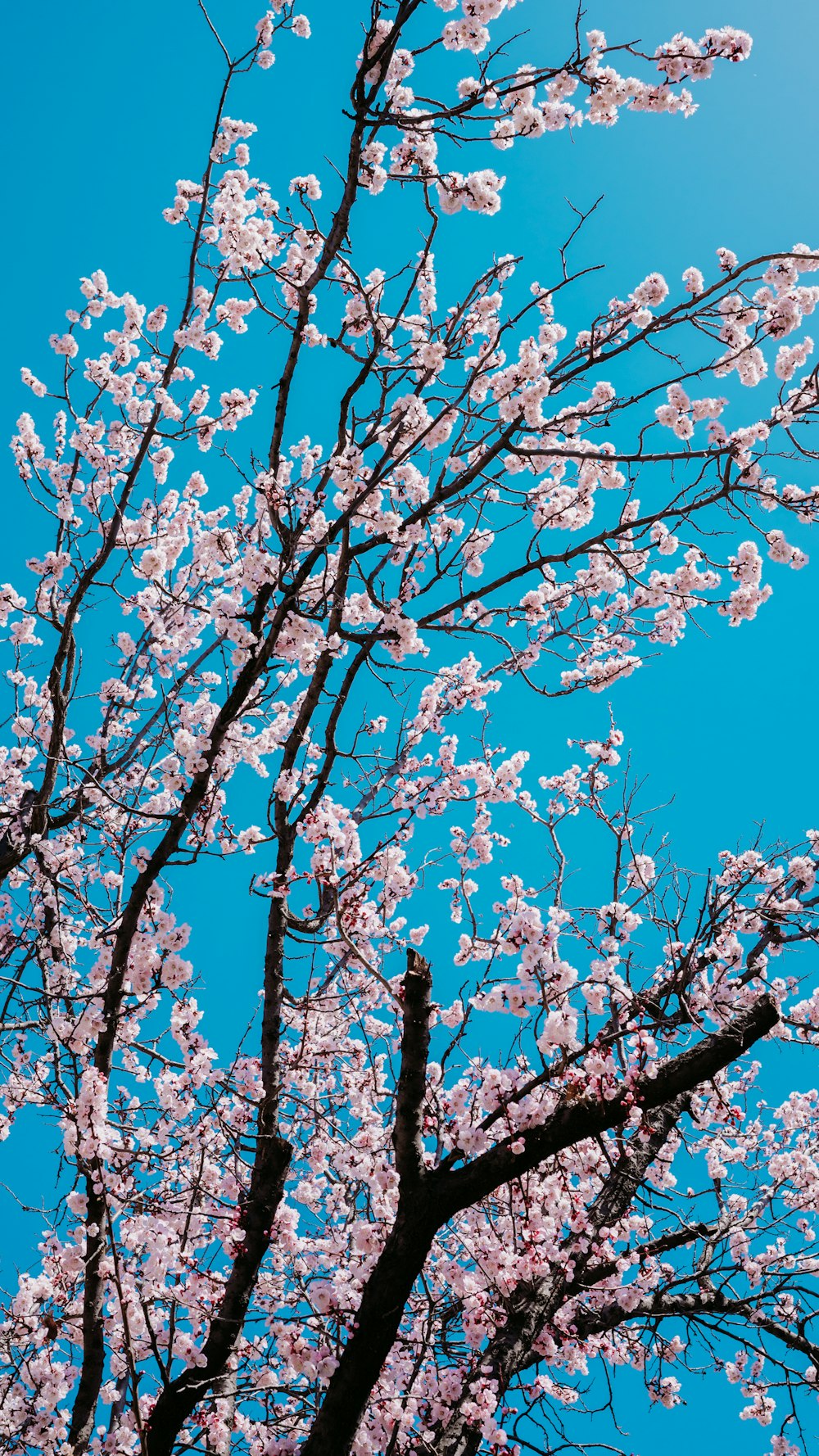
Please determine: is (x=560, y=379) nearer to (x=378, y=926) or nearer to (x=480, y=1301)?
(x=378, y=926)

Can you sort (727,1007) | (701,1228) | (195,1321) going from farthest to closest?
(701,1228)
(195,1321)
(727,1007)

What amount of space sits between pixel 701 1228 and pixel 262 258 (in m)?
6.86

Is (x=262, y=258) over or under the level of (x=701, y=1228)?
over

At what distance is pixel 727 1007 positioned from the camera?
4410 millimetres

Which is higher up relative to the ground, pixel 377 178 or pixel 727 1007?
pixel 377 178

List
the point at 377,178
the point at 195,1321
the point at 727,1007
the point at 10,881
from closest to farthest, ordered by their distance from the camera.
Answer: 1. the point at 727,1007
2. the point at 377,178
3. the point at 195,1321
4. the point at 10,881

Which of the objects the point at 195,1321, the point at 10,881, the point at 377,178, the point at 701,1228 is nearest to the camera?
the point at 377,178

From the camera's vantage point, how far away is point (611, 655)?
22.8ft

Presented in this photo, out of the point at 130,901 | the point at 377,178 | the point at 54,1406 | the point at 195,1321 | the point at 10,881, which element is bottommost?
the point at 54,1406

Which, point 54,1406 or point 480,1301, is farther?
point 54,1406

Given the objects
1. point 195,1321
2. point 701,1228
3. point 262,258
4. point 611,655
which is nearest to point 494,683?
point 611,655

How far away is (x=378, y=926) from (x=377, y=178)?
4.19m

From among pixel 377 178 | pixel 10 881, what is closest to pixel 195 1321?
pixel 10 881

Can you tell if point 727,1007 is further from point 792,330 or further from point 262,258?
point 262,258
